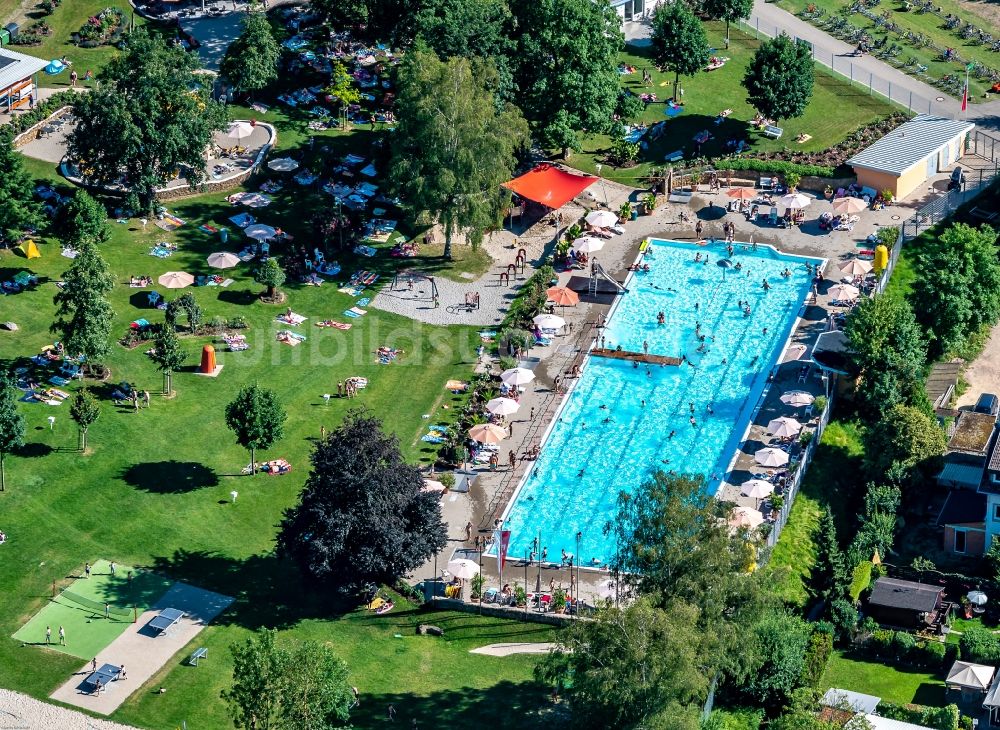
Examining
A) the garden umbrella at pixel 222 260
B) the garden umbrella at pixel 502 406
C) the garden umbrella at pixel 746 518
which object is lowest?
the garden umbrella at pixel 746 518

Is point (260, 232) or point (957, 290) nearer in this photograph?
point (957, 290)

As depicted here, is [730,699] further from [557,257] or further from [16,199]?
[16,199]

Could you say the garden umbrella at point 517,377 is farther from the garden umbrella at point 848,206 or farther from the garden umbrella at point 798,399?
the garden umbrella at point 848,206

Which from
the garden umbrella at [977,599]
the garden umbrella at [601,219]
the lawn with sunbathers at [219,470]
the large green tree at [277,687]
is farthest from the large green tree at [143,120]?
the garden umbrella at [977,599]

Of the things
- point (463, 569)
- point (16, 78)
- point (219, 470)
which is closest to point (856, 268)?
point (463, 569)

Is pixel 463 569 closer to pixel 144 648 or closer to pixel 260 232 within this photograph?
pixel 144 648

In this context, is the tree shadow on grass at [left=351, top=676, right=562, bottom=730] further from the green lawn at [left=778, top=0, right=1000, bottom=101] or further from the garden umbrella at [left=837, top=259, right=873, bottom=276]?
the green lawn at [left=778, top=0, right=1000, bottom=101]
